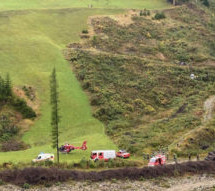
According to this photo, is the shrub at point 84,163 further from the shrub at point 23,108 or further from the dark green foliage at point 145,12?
the dark green foliage at point 145,12

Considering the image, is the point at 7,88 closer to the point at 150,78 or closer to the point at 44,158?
the point at 44,158

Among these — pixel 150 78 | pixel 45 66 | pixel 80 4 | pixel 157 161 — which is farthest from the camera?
pixel 80 4

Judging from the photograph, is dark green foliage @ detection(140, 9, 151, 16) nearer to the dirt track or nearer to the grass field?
the grass field

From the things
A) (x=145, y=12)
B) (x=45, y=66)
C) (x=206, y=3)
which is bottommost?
(x=45, y=66)

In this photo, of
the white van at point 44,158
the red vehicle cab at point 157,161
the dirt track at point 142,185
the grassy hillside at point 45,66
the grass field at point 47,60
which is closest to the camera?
the dirt track at point 142,185

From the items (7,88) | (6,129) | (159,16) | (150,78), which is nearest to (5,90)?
(7,88)

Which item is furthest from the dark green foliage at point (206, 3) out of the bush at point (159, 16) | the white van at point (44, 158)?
the white van at point (44, 158)

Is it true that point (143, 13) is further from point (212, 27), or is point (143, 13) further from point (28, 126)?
point (28, 126)

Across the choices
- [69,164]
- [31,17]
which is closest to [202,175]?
[69,164]
